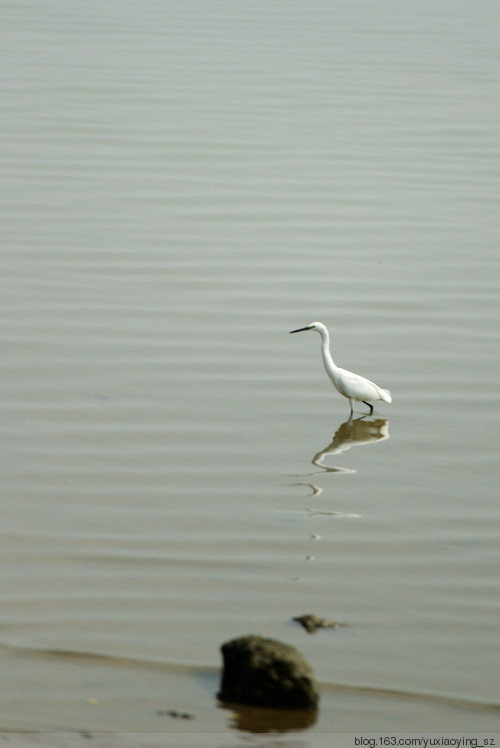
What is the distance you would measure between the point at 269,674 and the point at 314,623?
0.87m

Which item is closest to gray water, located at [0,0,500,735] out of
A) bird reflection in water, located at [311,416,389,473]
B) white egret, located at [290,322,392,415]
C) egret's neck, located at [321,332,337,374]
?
bird reflection in water, located at [311,416,389,473]

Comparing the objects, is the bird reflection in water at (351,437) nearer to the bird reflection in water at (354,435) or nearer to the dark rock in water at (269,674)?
the bird reflection in water at (354,435)

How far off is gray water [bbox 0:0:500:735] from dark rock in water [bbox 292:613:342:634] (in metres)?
0.05

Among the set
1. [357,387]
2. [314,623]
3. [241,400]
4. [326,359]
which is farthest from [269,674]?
[326,359]

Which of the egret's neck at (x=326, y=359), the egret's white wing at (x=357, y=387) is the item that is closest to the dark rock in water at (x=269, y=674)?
the egret's white wing at (x=357, y=387)

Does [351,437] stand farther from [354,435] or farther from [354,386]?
[354,386]

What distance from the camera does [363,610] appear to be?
6.07 m

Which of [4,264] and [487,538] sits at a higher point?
[4,264]

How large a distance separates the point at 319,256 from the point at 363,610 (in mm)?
6600

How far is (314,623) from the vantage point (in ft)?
19.1

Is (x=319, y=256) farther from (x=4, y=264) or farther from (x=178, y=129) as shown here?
(x=178, y=129)

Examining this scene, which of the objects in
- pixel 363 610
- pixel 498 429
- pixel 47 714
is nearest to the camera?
pixel 47 714

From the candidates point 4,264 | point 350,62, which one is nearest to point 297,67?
point 350,62

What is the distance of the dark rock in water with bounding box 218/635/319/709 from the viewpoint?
4969mm
